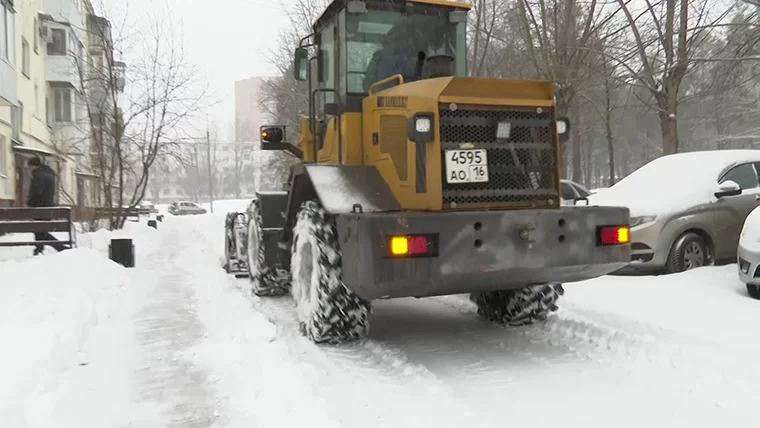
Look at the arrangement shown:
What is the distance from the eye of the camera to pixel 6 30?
17.1 meters

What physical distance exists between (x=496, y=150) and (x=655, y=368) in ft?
6.50

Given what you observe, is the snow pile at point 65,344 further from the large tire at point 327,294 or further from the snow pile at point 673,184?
the snow pile at point 673,184

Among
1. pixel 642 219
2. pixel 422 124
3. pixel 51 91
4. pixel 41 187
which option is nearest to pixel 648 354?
pixel 422 124

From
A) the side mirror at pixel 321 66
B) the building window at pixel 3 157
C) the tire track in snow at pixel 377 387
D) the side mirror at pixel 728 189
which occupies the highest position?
the building window at pixel 3 157

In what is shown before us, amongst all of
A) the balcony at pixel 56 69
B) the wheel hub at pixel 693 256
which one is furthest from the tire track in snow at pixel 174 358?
the balcony at pixel 56 69

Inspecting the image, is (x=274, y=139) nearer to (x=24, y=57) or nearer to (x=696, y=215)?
(x=696, y=215)

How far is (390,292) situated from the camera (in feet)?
14.3

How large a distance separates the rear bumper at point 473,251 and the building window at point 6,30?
16.1 metres

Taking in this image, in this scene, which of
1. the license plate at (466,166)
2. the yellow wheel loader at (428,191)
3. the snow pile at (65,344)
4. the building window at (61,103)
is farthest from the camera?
the building window at (61,103)

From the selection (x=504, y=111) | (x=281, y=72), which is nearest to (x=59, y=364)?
(x=504, y=111)

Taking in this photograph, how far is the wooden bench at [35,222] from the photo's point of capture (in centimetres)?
Answer: 1038

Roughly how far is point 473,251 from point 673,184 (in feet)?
19.5

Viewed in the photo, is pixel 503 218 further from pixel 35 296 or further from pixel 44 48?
pixel 44 48

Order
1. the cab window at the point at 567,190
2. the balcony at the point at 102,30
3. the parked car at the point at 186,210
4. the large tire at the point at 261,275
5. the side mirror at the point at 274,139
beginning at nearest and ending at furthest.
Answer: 1. the side mirror at the point at 274,139
2. the large tire at the point at 261,275
3. the cab window at the point at 567,190
4. the balcony at the point at 102,30
5. the parked car at the point at 186,210
